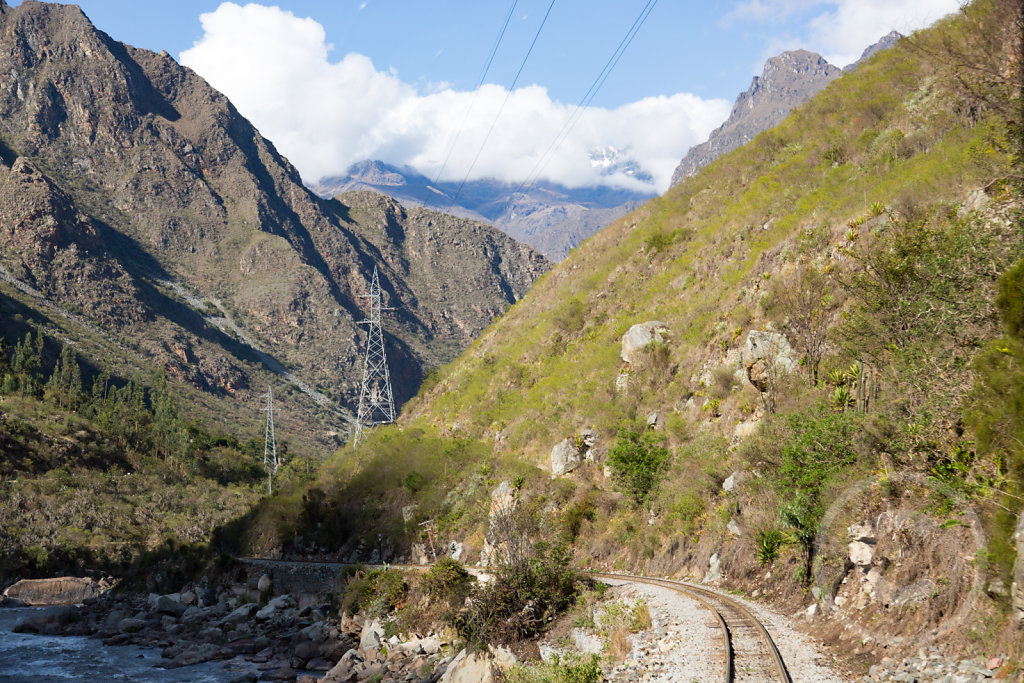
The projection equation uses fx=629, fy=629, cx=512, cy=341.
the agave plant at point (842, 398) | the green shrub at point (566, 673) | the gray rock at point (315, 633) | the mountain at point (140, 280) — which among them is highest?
the mountain at point (140, 280)

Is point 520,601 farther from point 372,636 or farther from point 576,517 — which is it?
point 576,517

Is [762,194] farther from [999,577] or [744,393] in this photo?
[999,577]

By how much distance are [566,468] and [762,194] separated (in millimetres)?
19341

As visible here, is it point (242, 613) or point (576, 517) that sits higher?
point (576, 517)

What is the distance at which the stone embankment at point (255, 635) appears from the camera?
1952 centimetres

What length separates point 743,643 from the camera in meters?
10.9

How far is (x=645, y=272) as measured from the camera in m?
40.9

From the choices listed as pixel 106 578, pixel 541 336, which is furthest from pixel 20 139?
pixel 541 336

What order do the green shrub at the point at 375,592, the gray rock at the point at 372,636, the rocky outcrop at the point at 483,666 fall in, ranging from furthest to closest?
the green shrub at the point at 375,592 < the gray rock at the point at 372,636 < the rocky outcrop at the point at 483,666

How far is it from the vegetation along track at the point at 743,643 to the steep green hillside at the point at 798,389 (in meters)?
1.24

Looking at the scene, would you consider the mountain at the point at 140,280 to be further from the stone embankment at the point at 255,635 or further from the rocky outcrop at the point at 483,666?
the rocky outcrop at the point at 483,666

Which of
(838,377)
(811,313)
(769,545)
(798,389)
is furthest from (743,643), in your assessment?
(811,313)

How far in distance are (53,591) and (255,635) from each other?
3075cm

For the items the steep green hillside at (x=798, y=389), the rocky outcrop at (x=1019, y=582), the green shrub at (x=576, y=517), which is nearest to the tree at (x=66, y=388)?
the steep green hillside at (x=798, y=389)
